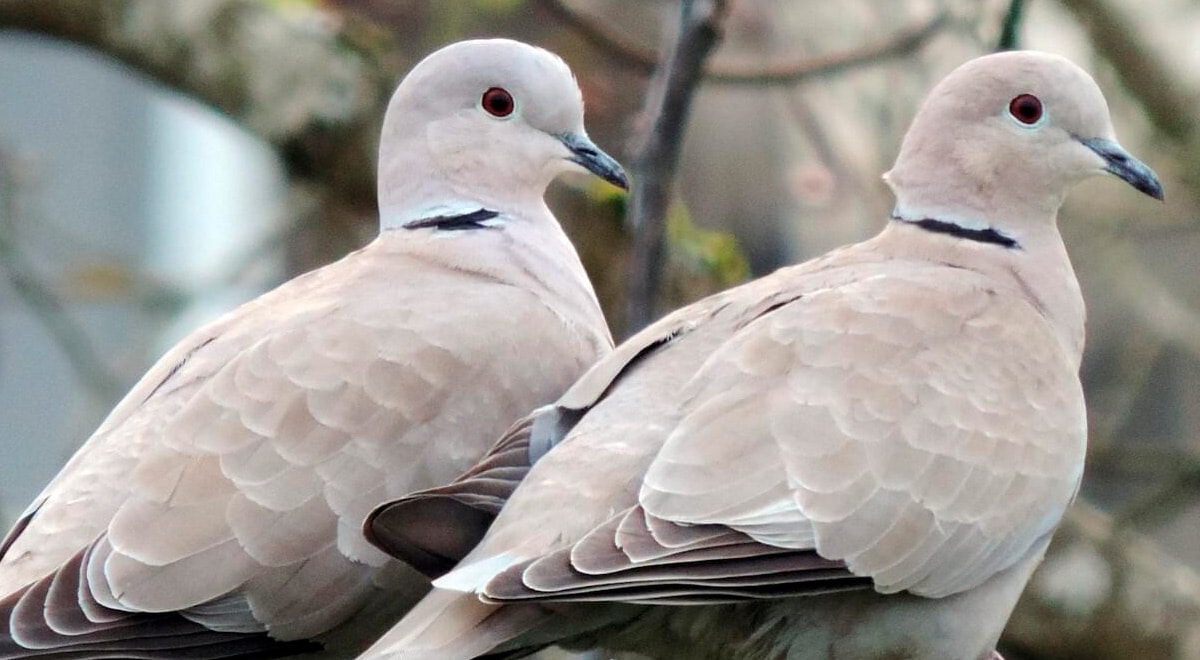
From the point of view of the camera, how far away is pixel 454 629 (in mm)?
2662

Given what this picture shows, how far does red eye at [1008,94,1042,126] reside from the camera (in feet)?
11.0

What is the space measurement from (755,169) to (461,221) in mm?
4613

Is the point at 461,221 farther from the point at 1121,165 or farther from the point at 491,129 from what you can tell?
the point at 1121,165

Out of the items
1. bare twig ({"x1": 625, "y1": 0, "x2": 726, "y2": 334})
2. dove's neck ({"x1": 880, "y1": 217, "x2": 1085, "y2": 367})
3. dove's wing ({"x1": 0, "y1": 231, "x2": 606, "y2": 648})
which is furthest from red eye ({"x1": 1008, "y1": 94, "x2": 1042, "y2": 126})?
dove's wing ({"x1": 0, "y1": 231, "x2": 606, "y2": 648})

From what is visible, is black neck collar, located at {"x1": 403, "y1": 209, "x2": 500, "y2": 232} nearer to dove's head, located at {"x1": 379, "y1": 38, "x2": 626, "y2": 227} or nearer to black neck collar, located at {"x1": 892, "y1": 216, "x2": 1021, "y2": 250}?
dove's head, located at {"x1": 379, "y1": 38, "x2": 626, "y2": 227}

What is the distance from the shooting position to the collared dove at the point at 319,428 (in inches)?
115

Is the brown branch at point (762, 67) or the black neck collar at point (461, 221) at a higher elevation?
the brown branch at point (762, 67)

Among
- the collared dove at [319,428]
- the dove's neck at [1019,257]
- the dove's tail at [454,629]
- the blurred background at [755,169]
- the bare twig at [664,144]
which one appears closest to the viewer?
the dove's tail at [454,629]

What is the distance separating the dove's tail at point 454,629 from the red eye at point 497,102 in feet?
4.14

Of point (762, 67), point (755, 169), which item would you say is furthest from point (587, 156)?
point (755, 169)

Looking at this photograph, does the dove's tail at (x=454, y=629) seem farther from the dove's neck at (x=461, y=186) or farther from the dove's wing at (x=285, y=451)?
the dove's neck at (x=461, y=186)

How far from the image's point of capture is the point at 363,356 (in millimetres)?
3188

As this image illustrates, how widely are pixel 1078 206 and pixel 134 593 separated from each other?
13.5ft

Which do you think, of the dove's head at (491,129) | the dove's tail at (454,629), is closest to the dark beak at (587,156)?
the dove's head at (491,129)
